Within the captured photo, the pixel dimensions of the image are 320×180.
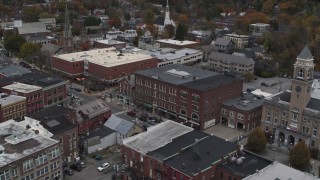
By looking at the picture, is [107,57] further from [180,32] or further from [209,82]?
[180,32]

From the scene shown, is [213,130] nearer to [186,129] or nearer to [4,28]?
[186,129]

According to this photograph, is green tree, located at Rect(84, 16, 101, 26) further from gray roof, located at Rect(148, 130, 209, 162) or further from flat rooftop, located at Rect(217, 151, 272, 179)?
flat rooftop, located at Rect(217, 151, 272, 179)

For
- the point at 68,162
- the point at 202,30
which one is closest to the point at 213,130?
the point at 68,162

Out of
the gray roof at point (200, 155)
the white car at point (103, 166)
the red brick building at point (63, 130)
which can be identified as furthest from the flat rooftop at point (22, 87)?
the gray roof at point (200, 155)

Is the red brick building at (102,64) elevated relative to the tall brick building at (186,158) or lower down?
elevated

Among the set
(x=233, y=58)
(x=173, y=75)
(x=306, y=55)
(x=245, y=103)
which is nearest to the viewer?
(x=306, y=55)

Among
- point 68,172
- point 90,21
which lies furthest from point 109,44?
point 68,172

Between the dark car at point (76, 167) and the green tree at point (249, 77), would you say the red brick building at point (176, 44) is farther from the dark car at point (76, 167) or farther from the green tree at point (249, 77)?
the dark car at point (76, 167)
